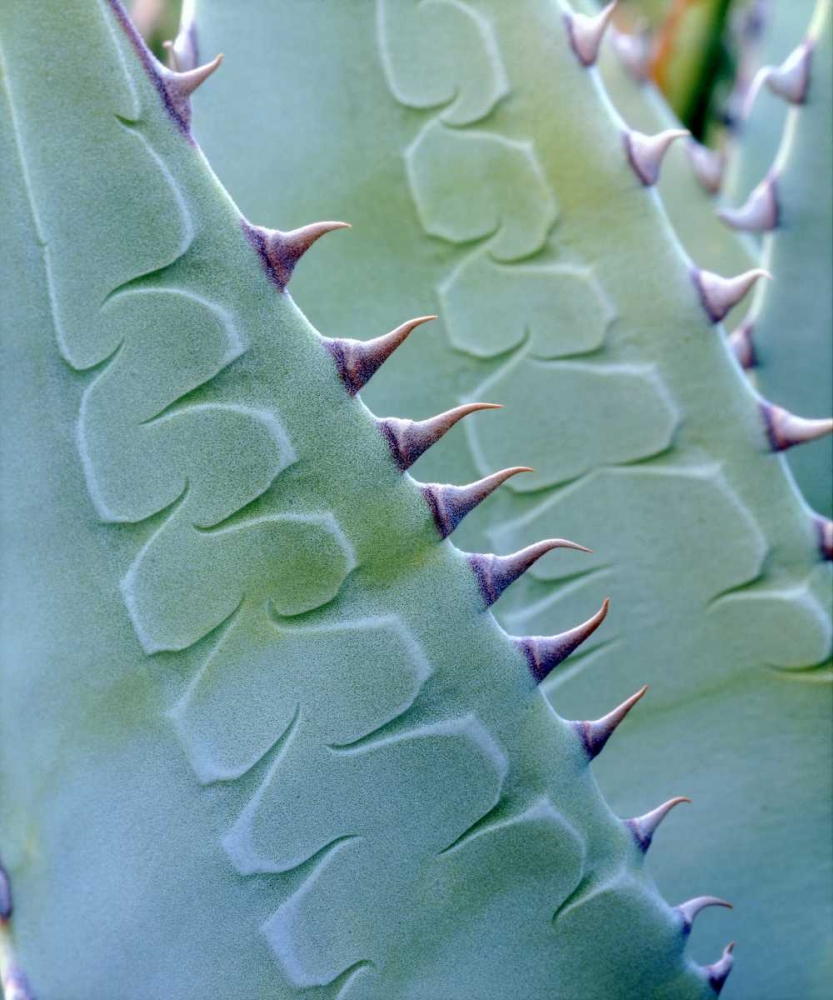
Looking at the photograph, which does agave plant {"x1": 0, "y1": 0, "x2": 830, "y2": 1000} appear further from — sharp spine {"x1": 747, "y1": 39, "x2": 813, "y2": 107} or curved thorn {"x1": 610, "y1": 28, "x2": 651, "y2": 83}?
curved thorn {"x1": 610, "y1": 28, "x2": 651, "y2": 83}

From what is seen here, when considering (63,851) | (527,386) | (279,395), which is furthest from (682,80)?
(63,851)

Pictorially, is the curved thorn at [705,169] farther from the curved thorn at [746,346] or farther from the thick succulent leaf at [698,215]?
the curved thorn at [746,346]

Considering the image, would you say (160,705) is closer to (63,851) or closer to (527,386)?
(63,851)

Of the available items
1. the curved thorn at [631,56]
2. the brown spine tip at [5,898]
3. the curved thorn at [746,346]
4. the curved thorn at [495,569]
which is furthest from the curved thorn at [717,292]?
the brown spine tip at [5,898]

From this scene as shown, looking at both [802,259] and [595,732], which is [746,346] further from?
[595,732]

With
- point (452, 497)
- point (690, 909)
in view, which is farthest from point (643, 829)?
point (452, 497)

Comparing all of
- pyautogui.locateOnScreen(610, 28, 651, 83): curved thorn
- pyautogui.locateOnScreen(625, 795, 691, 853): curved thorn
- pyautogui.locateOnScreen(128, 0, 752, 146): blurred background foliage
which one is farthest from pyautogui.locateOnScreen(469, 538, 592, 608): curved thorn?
pyautogui.locateOnScreen(128, 0, 752, 146): blurred background foliage

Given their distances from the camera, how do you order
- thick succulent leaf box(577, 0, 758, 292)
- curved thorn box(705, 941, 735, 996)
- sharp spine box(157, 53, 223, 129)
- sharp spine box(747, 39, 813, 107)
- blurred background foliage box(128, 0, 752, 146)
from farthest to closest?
1. blurred background foliage box(128, 0, 752, 146)
2. thick succulent leaf box(577, 0, 758, 292)
3. sharp spine box(747, 39, 813, 107)
4. curved thorn box(705, 941, 735, 996)
5. sharp spine box(157, 53, 223, 129)
